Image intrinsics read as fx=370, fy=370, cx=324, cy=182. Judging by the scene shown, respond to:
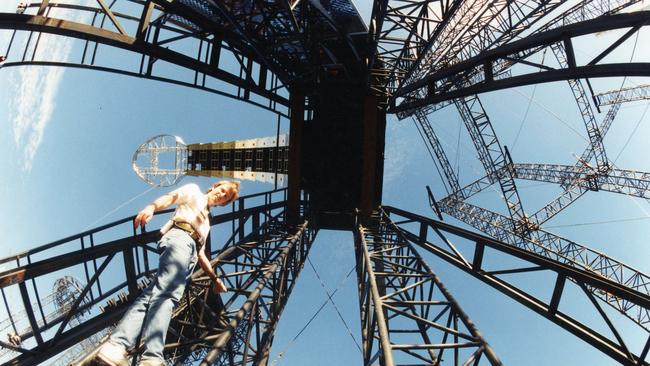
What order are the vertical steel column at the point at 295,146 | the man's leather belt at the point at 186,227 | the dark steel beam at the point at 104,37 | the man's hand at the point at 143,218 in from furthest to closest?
1. the vertical steel column at the point at 295,146
2. the dark steel beam at the point at 104,37
3. the man's leather belt at the point at 186,227
4. the man's hand at the point at 143,218

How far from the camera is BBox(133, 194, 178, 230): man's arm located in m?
4.00

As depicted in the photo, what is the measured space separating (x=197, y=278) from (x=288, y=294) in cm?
368

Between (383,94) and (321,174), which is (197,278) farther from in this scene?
(383,94)

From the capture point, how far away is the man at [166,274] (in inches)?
146

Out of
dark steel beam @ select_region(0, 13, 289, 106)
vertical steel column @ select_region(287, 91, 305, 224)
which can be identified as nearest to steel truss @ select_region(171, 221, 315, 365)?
vertical steel column @ select_region(287, 91, 305, 224)

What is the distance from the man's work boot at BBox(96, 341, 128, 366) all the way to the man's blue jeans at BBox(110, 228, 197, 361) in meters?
0.06

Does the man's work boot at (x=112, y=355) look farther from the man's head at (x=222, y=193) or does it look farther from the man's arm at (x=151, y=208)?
the man's head at (x=222, y=193)

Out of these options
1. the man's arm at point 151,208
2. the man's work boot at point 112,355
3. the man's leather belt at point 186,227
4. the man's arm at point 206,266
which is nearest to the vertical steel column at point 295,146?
the man's arm at point 206,266

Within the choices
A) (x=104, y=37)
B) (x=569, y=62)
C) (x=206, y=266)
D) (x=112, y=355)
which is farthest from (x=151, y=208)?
(x=569, y=62)

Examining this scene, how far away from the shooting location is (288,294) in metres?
12.0

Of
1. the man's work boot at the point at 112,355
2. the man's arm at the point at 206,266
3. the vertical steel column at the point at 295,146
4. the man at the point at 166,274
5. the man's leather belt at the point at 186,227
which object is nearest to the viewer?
the man's work boot at the point at 112,355

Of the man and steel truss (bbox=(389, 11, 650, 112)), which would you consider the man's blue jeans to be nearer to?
the man

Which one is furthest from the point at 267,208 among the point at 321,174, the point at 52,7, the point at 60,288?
the point at 60,288

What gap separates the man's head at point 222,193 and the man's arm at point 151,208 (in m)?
0.52
